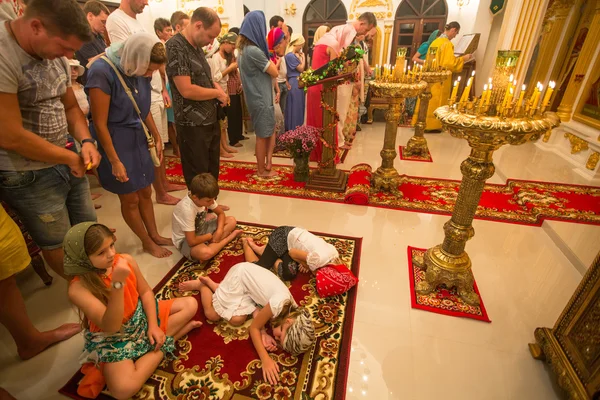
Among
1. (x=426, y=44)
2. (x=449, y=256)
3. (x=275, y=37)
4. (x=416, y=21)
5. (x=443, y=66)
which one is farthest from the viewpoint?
(x=416, y=21)

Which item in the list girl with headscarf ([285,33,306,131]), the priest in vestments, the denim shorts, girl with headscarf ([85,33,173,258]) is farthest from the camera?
the priest in vestments

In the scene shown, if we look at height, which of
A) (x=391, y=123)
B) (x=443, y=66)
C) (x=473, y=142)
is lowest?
(x=391, y=123)

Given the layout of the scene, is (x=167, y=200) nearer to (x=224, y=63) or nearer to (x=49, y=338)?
(x=49, y=338)

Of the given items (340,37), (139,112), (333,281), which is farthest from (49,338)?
(340,37)

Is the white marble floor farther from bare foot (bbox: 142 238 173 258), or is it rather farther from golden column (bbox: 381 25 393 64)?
golden column (bbox: 381 25 393 64)

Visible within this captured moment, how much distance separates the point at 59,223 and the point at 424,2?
933 centimetres

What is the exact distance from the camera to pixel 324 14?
867cm

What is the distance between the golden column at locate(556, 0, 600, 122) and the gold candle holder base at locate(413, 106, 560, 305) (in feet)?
12.7

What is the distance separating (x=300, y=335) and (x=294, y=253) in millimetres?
670

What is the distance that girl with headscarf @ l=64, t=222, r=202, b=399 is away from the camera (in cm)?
126

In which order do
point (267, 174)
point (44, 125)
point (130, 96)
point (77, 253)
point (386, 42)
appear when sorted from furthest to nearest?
1. point (386, 42)
2. point (267, 174)
3. point (130, 96)
4. point (44, 125)
5. point (77, 253)

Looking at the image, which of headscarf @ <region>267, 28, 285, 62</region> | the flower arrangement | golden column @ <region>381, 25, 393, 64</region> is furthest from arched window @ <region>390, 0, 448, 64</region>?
the flower arrangement

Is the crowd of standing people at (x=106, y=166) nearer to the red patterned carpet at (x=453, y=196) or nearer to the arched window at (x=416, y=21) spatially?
the red patterned carpet at (x=453, y=196)

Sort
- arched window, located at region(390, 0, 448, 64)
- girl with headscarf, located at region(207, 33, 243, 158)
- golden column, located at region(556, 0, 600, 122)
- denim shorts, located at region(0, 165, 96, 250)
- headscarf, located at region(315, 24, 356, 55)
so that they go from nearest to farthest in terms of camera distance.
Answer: denim shorts, located at region(0, 165, 96, 250), headscarf, located at region(315, 24, 356, 55), golden column, located at region(556, 0, 600, 122), girl with headscarf, located at region(207, 33, 243, 158), arched window, located at region(390, 0, 448, 64)
